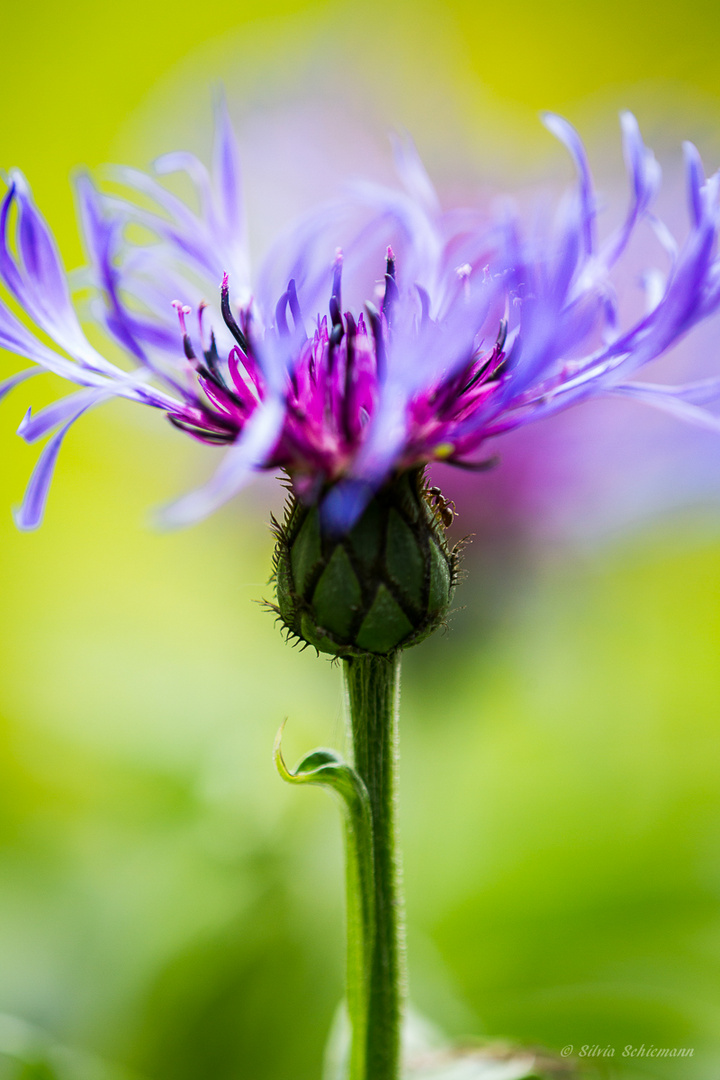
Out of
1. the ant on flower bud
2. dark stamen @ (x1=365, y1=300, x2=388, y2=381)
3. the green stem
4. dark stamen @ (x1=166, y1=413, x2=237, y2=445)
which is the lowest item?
the green stem

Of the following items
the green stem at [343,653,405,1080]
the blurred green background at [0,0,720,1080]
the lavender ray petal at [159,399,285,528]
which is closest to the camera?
the lavender ray petal at [159,399,285,528]

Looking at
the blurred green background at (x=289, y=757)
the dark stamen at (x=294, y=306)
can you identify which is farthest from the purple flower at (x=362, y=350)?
the blurred green background at (x=289, y=757)

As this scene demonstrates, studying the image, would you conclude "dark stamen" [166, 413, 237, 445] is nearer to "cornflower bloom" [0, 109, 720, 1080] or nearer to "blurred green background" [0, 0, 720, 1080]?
"cornflower bloom" [0, 109, 720, 1080]

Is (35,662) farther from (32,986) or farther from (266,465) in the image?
(266,465)

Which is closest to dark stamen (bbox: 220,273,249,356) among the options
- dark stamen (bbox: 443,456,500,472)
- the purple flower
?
the purple flower

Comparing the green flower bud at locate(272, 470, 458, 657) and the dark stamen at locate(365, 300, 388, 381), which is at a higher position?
the dark stamen at locate(365, 300, 388, 381)

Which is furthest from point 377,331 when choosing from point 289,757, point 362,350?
point 289,757

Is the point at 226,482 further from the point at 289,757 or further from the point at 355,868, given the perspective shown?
the point at 289,757

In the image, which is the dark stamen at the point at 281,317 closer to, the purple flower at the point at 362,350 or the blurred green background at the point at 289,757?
the purple flower at the point at 362,350
